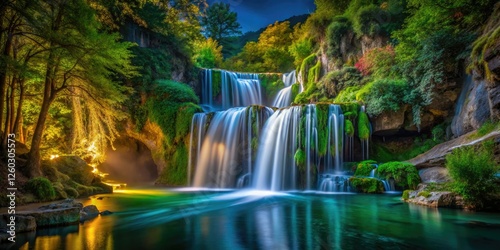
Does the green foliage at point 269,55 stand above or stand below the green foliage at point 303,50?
above

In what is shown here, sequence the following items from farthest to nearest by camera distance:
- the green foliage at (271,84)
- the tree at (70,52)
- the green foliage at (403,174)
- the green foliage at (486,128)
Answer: the green foliage at (271,84) → the green foliage at (403,174) → the green foliage at (486,128) → the tree at (70,52)

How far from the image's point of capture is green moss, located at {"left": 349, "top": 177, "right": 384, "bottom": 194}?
12.4 meters

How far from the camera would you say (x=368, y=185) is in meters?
12.6

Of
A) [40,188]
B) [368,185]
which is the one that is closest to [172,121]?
[40,188]

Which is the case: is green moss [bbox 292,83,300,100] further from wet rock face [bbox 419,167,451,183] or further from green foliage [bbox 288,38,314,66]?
wet rock face [bbox 419,167,451,183]

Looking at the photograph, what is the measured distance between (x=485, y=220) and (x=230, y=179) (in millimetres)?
11859

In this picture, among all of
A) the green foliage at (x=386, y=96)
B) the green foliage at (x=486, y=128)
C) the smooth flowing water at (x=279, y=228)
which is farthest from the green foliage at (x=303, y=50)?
the smooth flowing water at (x=279, y=228)

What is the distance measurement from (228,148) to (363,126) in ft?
24.4

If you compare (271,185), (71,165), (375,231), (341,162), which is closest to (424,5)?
(341,162)

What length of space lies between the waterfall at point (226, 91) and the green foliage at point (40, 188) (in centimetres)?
1599

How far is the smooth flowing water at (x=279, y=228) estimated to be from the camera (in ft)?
18.1

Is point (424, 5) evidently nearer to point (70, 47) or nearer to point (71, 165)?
point (70, 47)

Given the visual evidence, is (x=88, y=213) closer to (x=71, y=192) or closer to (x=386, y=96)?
(x=71, y=192)

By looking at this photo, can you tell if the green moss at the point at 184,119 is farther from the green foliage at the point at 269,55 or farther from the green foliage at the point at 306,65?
the green foliage at the point at 269,55
